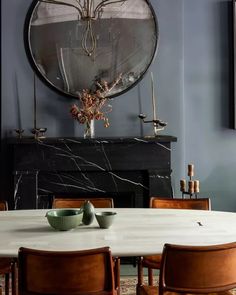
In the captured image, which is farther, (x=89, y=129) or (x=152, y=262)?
(x=89, y=129)

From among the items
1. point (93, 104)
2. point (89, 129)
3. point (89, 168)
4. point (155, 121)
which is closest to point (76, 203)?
point (89, 168)

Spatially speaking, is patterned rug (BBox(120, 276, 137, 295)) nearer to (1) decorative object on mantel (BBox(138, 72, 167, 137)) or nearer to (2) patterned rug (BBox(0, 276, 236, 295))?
(2) patterned rug (BBox(0, 276, 236, 295))

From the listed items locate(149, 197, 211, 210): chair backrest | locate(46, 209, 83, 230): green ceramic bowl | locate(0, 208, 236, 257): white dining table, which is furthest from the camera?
locate(149, 197, 211, 210): chair backrest

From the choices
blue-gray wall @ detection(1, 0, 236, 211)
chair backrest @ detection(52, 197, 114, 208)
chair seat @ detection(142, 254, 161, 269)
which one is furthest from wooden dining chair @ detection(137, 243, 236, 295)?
blue-gray wall @ detection(1, 0, 236, 211)

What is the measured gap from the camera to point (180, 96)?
14.9 ft

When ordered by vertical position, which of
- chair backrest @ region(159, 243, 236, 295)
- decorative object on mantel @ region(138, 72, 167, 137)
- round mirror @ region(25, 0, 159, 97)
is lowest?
chair backrest @ region(159, 243, 236, 295)

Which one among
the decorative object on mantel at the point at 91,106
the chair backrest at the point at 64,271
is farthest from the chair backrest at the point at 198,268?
the decorative object on mantel at the point at 91,106

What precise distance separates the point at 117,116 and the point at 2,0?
1422 millimetres

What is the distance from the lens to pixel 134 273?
402 centimetres

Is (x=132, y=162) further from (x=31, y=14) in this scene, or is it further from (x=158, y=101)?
(x=31, y=14)

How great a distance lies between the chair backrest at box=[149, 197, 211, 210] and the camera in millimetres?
3259

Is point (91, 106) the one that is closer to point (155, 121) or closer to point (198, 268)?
point (155, 121)

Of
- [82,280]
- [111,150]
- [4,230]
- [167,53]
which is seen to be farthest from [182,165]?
[82,280]

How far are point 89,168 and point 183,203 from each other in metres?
1.18
